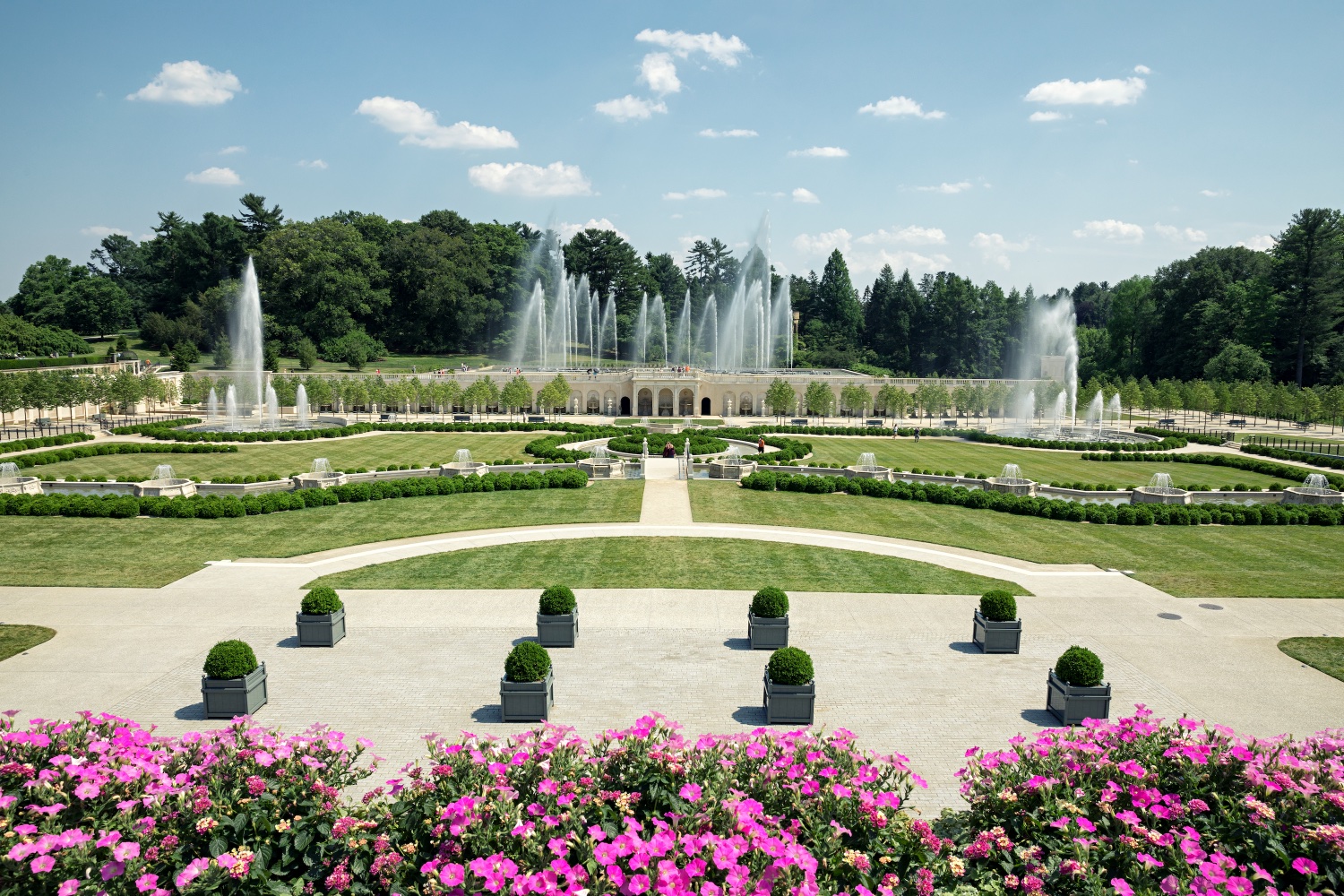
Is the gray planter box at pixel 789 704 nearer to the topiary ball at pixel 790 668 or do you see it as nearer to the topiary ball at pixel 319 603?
the topiary ball at pixel 790 668

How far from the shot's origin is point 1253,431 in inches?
3083

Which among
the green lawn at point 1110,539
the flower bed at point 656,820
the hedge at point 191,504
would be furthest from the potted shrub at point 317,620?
the hedge at point 191,504

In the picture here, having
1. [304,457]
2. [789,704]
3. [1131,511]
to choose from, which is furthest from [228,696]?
[304,457]

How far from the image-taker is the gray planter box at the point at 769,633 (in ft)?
59.9

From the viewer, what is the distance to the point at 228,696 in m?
14.7

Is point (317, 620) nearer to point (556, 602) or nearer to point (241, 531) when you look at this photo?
point (556, 602)

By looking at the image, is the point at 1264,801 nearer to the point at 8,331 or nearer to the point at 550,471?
the point at 550,471

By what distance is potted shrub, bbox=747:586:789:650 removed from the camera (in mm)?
18250

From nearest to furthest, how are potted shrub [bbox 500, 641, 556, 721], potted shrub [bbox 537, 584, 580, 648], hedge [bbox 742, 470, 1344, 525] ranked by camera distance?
potted shrub [bbox 500, 641, 556, 721]
potted shrub [bbox 537, 584, 580, 648]
hedge [bbox 742, 470, 1344, 525]

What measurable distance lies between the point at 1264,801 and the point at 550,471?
3590 centimetres

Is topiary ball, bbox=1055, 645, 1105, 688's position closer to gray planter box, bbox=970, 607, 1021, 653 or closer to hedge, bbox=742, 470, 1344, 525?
gray planter box, bbox=970, 607, 1021, 653

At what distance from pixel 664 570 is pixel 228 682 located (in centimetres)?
1313

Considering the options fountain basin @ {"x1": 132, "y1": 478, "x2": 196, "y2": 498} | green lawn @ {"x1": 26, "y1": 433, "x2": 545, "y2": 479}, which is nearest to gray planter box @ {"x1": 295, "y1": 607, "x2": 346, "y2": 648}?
fountain basin @ {"x1": 132, "y1": 478, "x2": 196, "y2": 498}

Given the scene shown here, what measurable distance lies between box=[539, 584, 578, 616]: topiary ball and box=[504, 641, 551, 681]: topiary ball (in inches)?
128
